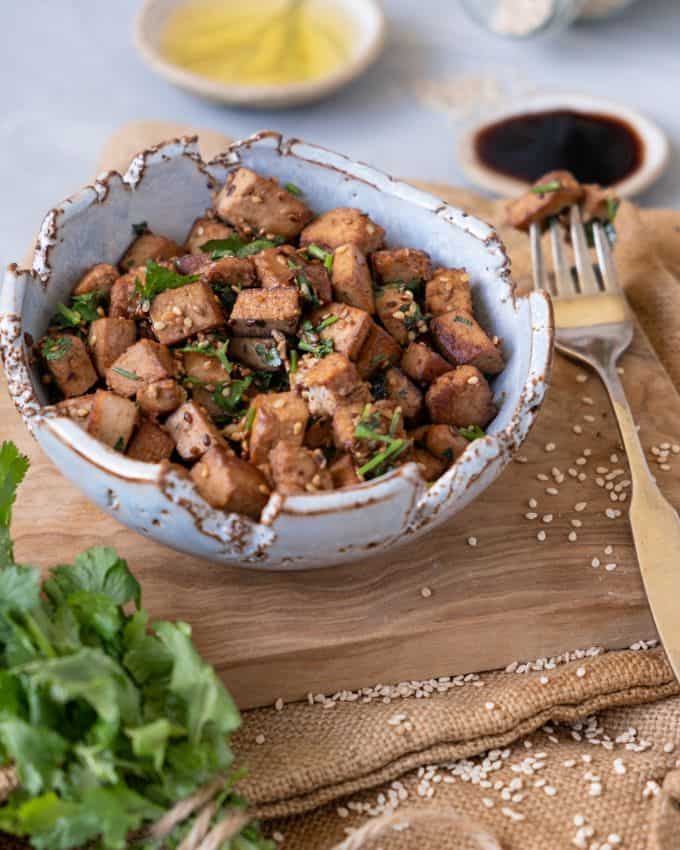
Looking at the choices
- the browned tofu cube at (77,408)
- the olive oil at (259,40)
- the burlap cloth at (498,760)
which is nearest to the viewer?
the burlap cloth at (498,760)

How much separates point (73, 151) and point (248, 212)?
64.4 inches

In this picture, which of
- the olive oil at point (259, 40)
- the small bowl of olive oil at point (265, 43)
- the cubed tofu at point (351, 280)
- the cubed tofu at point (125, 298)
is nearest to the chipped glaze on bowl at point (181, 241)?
the cubed tofu at point (125, 298)

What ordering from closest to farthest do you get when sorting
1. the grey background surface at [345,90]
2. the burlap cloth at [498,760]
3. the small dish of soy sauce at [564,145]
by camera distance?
the burlap cloth at [498,760]
the small dish of soy sauce at [564,145]
the grey background surface at [345,90]

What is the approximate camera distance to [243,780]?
221 cm

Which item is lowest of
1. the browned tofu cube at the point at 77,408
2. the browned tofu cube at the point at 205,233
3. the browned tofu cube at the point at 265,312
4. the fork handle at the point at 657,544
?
the fork handle at the point at 657,544

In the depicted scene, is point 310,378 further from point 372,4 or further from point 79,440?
point 372,4

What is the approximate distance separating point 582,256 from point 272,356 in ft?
3.55

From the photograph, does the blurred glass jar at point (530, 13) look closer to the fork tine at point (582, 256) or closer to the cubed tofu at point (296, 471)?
the fork tine at point (582, 256)

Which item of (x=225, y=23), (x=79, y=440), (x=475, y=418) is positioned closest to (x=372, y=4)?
(x=225, y=23)

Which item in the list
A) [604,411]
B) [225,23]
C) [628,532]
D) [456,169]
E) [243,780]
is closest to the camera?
[243,780]

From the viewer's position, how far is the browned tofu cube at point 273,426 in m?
2.27

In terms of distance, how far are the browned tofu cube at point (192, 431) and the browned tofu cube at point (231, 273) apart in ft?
1.06

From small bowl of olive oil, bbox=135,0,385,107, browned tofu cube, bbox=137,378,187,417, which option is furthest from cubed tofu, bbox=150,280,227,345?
small bowl of olive oil, bbox=135,0,385,107

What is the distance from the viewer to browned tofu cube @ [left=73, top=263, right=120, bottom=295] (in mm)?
2594
